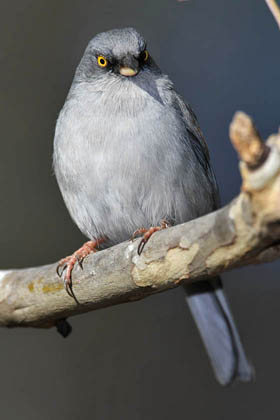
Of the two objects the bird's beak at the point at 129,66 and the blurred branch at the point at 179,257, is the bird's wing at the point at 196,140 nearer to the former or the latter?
the bird's beak at the point at 129,66

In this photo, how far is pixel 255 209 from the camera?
2.34m

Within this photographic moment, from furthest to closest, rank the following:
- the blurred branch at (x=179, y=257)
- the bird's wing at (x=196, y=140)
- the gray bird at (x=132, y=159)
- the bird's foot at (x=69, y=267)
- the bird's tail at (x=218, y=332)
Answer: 1. the bird's wing at (x=196, y=140)
2. the bird's tail at (x=218, y=332)
3. the gray bird at (x=132, y=159)
4. the bird's foot at (x=69, y=267)
5. the blurred branch at (x=179, y=257)

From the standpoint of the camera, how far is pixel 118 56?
166 inches

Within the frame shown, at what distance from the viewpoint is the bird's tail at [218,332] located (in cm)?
429

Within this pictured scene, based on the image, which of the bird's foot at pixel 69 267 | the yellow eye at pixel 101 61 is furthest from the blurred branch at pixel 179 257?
the yellow eye at pixel 101 61

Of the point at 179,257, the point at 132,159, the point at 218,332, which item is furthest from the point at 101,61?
the point at 218,332

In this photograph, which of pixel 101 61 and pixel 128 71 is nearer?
pixel 128 71

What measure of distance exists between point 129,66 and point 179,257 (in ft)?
5.70

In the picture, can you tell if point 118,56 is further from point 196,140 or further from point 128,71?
point 196,140

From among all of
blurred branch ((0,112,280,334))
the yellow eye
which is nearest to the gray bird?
the yellow eye

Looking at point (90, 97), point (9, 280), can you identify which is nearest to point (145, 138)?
point (90, 97)

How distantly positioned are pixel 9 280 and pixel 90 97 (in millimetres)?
1357

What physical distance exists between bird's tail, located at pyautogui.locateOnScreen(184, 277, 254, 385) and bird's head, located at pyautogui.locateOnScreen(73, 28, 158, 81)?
1637mm

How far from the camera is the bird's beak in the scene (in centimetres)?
414
